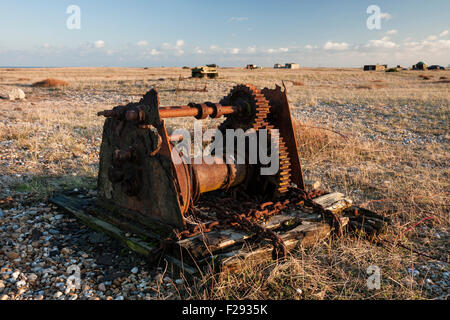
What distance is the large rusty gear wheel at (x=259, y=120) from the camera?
3.89 m

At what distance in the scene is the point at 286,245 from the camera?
3266mm

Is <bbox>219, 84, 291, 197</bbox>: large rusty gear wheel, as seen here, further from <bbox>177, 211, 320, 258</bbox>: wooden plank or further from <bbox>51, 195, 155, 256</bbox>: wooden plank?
<bbox>51, 195, 155, 256</bbox>: wooden plank

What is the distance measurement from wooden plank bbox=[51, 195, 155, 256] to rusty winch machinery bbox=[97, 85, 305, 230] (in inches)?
7.4

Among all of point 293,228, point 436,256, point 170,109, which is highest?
point 170,109

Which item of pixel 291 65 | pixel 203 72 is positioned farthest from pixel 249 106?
pixel 291 65

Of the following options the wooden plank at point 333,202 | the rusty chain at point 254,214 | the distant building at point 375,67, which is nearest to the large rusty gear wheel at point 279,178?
the rusty chain at point 254,214

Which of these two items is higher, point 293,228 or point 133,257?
point 293,228

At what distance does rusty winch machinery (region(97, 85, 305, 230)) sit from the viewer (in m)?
3.26

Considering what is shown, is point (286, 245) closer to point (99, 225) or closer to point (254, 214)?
point (254, 214)
